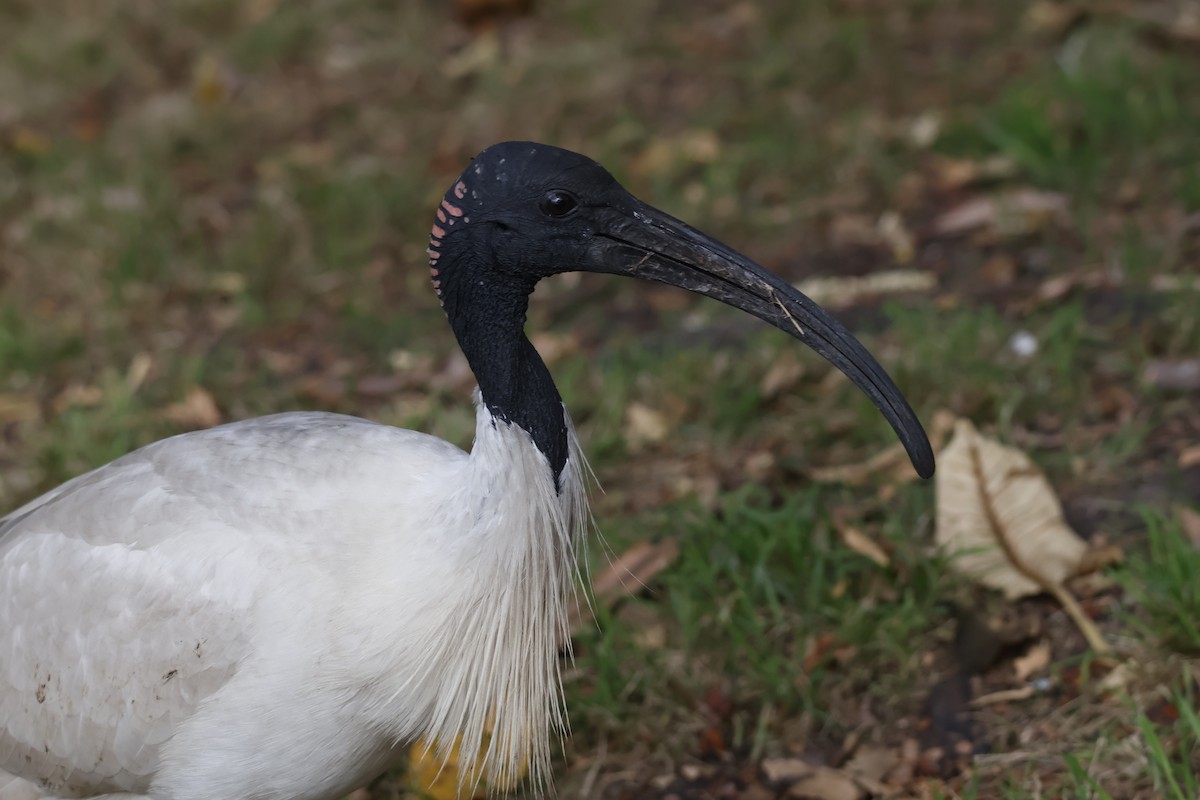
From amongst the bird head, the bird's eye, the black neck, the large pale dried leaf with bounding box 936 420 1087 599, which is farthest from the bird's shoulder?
the large pale dried leaf with bounding box 936 420 1087 599

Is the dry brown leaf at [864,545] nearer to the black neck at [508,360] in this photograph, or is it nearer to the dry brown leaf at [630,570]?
the dry brown leaf at [630,570]

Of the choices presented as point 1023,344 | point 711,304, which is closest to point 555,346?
point 711,304

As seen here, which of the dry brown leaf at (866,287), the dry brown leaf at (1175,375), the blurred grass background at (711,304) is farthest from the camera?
the dry brown leaf at (866,287)

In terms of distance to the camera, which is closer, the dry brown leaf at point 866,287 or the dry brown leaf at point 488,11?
the dry brown leaf at point 866,287

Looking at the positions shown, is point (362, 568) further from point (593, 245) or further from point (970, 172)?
point (970, 172)

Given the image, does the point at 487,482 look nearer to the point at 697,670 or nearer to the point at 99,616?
the point at 99,616

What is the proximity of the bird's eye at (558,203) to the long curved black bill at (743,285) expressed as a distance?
77 millimetres

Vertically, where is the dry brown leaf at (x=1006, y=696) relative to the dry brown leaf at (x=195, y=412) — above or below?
below

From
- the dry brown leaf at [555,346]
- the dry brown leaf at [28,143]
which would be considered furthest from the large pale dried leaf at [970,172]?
the dry brown leaf at [28,143]

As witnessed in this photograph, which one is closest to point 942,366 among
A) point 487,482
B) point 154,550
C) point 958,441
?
point 958,441

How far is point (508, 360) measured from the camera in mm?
2678

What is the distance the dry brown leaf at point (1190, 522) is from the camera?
11.4 feet

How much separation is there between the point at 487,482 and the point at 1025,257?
3.07 meters

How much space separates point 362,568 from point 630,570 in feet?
4.20
